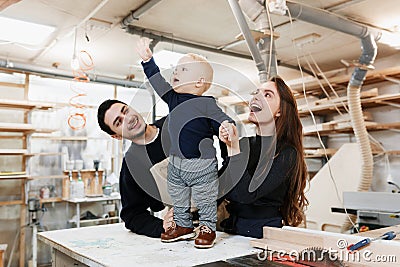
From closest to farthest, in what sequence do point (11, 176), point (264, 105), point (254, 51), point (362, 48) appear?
point (264, 105)
point (254, 51)
point (362, 48)
point (11, 176)

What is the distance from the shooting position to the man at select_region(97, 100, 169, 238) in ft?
4.14

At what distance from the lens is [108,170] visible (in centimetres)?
477

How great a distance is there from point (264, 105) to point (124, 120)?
1.67 ft

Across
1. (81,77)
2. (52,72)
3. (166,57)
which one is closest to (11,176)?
(52,72)

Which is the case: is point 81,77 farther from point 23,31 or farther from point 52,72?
Result: point 52,72

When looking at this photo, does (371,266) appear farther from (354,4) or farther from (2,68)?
(2,68)

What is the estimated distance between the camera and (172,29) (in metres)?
3.12

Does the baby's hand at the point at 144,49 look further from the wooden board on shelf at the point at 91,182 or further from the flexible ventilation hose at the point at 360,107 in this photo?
the wooden board on shelf at the point at 91,182

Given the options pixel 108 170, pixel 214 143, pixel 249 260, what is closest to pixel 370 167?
pixel 214 143

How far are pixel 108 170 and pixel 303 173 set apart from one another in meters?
3.80

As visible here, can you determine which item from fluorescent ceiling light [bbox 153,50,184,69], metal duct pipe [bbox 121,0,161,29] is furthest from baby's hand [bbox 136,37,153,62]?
fluorescent ceiling light [bbox 153,50,184,69]

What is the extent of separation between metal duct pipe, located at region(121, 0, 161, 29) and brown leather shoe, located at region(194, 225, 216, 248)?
5.92 feet

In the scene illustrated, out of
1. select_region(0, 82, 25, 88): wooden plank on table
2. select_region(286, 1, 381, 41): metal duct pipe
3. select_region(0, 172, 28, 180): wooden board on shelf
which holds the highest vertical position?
select_region(286, 1, 381, 41): metal duct pipe

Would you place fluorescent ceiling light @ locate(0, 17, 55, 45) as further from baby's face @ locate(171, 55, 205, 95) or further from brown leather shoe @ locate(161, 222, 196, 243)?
brown leather shoe @ locate(161, 222, 196, 243)
